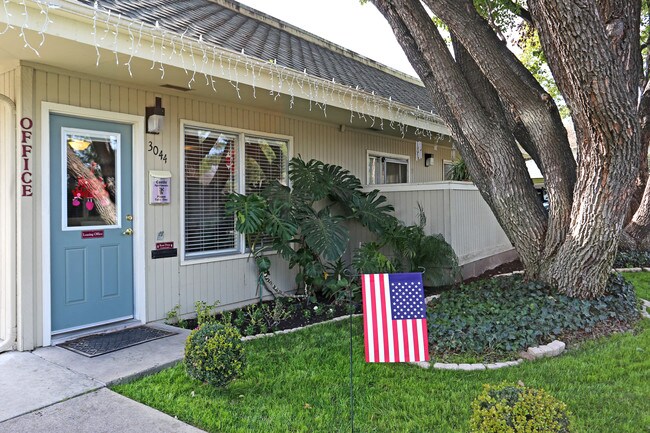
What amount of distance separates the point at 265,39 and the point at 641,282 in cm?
690

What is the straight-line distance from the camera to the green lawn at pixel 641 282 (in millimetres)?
6535

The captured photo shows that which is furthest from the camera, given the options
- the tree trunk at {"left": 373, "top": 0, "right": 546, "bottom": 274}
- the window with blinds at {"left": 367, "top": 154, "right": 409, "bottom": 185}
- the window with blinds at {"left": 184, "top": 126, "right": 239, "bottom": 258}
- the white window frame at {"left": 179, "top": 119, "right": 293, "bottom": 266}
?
the window with blinds at {"left": 367, "top": 154, "right": 409, "bottom": 185}

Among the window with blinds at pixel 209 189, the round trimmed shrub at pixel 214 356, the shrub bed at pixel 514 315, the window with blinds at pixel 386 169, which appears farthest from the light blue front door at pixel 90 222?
the window with blinds at pixel 386 169

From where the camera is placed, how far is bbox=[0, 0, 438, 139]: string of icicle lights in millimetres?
A: 3625

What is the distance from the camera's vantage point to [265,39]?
6.85 m

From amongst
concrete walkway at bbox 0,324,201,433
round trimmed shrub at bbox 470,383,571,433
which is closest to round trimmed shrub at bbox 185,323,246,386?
concrete walkway at bbox 0,324,201,433

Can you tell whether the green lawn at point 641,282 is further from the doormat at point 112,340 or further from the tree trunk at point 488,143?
the doormat at point 112,340

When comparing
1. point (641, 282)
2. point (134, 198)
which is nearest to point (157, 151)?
point (134, 198)

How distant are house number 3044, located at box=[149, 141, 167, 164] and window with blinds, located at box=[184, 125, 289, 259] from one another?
35 centimetres

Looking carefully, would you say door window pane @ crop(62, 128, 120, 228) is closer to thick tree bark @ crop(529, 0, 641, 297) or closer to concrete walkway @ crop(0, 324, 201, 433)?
concrete walkway @ crop(0, 324, 201, 433)

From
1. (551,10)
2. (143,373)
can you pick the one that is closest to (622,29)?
(551,10)

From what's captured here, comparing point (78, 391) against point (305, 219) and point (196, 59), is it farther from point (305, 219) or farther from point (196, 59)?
point (305, 219)

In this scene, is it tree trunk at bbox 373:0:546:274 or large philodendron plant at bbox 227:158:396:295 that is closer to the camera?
tree trunk at bbox 373:0:546:274

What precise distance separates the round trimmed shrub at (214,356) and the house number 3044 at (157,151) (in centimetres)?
255
